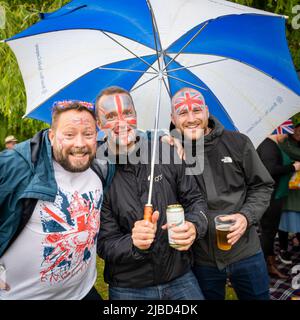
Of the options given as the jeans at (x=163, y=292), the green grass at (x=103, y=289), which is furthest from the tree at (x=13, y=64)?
the jeans at (x=163, y=292)

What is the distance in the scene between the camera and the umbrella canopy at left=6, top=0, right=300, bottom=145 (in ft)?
7.93

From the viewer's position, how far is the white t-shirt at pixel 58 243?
81.1 inches

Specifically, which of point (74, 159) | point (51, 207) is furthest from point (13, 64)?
point (51, 207)

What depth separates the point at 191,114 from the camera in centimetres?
261

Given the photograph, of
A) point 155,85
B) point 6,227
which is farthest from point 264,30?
point 6,227

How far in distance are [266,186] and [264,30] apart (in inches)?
42.6

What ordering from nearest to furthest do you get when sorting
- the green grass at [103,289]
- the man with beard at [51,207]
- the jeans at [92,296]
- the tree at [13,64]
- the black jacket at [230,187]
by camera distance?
the man with beard at [51,207], the jeans at [92,296], the black jacket at [230,187], the green grass at [103,289], the tree at [13,64]

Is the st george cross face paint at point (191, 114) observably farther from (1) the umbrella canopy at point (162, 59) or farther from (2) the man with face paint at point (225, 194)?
(1) the umbrella canopy at point (162, 59)

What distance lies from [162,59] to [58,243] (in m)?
1.51

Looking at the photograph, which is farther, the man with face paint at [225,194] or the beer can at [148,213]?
the man with face paint at [225,194]

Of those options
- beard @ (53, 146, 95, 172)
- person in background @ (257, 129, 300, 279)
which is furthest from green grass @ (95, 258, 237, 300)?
beard @ (53, 146, 95, 172)

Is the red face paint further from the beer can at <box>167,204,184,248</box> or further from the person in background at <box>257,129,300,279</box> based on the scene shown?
the person in background at <box>257,129,300,279</box>

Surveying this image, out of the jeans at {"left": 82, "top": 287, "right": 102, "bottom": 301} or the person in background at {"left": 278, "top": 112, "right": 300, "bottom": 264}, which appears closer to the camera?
the jeans at {"left": 82, "top": 287, "right": 102, "bottom": 301}
